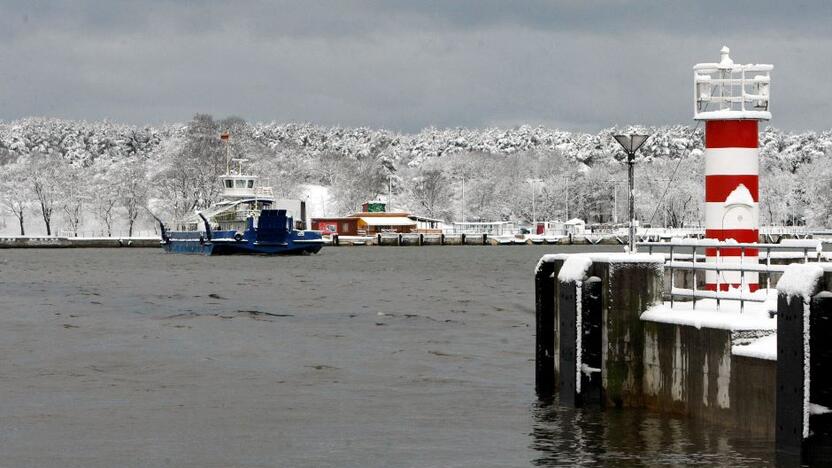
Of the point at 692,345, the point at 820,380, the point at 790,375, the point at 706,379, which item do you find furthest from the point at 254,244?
the point at 820,380

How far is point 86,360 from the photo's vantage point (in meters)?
28.5

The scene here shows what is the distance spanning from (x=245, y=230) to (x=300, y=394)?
3717 inches

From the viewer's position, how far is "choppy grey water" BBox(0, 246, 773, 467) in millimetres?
17312

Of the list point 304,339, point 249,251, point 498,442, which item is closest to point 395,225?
point 249,251

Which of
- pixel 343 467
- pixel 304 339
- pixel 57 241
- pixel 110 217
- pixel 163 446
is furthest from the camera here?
pixel 110 217

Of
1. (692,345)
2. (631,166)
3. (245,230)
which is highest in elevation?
(631,166)

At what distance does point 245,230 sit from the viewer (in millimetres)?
116562

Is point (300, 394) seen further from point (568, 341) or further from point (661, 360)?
point (661, 360)

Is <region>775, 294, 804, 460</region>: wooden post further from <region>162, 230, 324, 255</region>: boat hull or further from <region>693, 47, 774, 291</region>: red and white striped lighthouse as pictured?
<region>162, 230, 324, 255</region>: boat hull

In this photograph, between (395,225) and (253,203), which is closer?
(253,203)

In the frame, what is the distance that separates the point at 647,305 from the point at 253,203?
4264 inches

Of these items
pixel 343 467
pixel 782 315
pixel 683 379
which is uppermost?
pixel 782 315

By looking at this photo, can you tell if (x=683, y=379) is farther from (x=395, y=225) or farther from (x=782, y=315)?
(x=395, y=225)

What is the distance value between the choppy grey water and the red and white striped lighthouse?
3.08 meters
